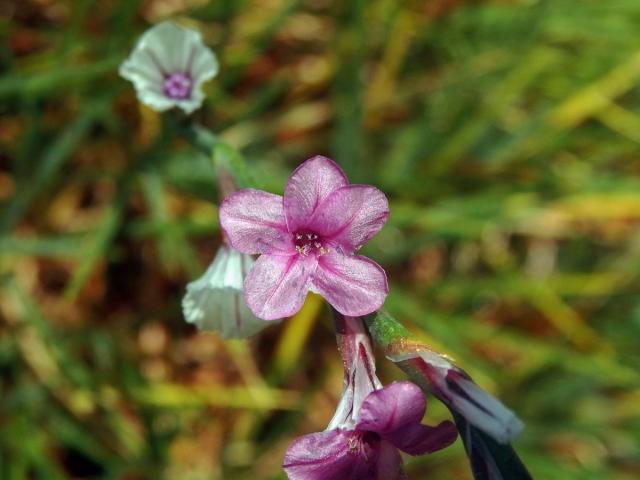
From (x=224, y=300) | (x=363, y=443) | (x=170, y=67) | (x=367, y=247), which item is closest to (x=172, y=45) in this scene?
(x=170, y=67)

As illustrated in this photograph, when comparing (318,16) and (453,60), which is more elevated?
(318,16)

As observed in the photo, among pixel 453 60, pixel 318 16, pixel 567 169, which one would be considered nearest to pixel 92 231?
pixel 318 16

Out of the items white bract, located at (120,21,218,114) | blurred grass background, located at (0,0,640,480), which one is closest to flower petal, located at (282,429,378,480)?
white bract, located at (120,21,218,114)

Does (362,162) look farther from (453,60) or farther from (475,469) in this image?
(475,469)

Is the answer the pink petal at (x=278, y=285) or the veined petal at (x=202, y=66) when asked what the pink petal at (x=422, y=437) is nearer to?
the pink petal at (x=278, y=285)

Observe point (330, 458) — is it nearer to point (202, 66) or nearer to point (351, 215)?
point (351, 215)

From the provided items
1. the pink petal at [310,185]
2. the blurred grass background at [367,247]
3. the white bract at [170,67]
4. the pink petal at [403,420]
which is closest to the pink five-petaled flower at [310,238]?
the pink petal at [310,185]

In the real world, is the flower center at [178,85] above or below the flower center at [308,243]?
above
